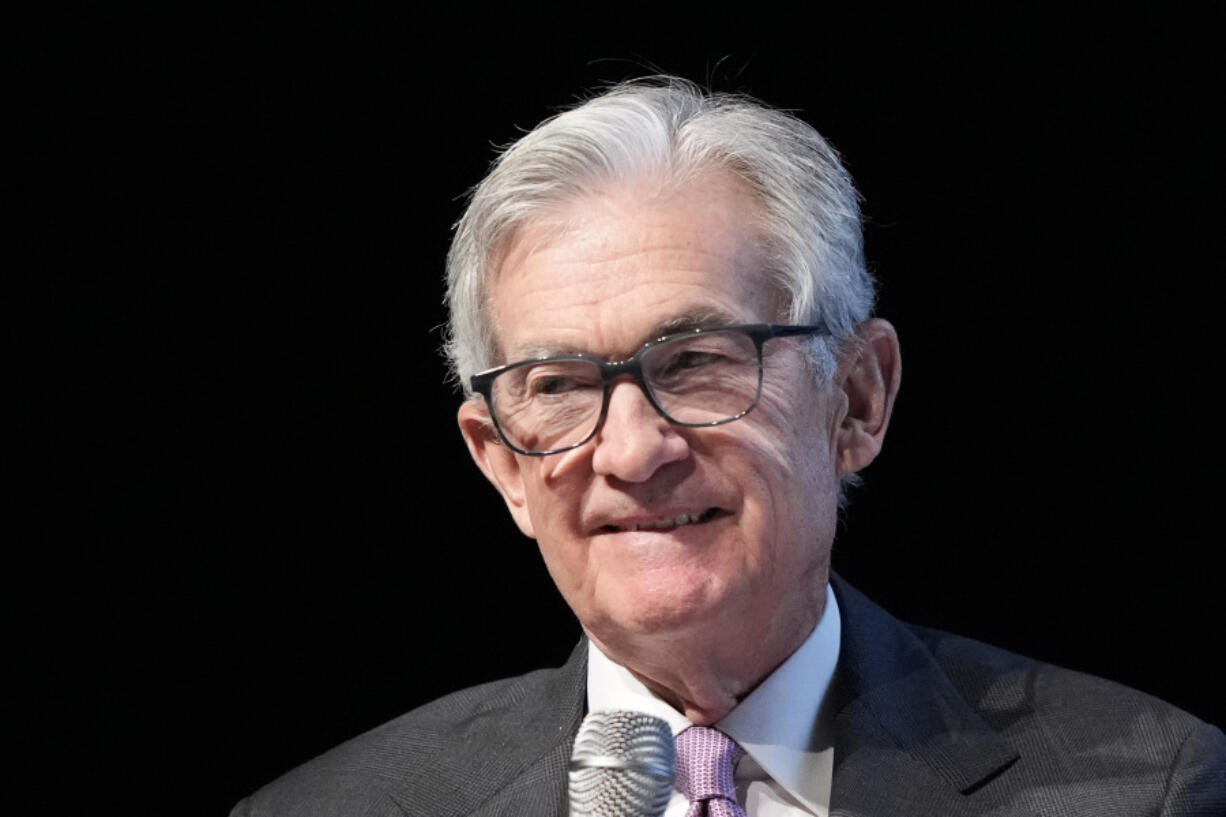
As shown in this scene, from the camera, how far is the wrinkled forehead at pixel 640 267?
7.85ft

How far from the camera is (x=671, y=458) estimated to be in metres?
2.33

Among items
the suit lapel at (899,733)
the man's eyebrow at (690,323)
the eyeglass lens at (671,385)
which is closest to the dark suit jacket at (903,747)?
the suit lapel at (899,733)

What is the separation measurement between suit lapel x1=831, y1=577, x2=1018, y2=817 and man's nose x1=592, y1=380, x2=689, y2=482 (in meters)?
0.54

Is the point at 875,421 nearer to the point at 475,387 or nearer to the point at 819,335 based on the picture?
the point at 819,335

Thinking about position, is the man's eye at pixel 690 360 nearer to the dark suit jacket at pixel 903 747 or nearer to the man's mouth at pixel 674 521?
the man's mouth at pixel 674 521

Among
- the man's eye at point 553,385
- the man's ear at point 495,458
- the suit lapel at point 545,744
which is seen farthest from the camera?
the man's ear at point 495,458

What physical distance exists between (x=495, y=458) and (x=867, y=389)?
67 cm

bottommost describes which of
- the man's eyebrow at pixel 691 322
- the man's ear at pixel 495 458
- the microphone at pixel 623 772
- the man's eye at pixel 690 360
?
the microphone at pixel 623 772

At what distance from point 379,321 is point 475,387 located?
2.49ft

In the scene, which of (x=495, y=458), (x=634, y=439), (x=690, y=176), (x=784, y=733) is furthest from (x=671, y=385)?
(x=784, y=733)

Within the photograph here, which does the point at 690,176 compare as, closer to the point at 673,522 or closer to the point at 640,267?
the point at 640,267

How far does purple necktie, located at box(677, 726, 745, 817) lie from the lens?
240 cm

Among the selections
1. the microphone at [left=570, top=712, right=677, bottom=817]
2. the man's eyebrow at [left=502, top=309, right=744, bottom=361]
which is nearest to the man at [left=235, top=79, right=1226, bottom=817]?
the man's eyebrow at [left=502, top=309, right=744, bottom=361]

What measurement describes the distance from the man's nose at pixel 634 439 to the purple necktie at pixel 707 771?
464 mm
